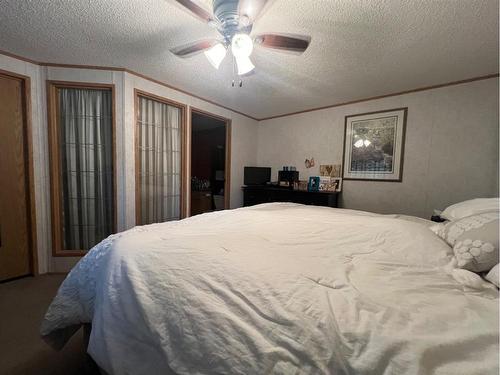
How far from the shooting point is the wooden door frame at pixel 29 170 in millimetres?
2143

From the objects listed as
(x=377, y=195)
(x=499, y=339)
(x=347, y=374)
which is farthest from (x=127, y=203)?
(x=377, y=195)

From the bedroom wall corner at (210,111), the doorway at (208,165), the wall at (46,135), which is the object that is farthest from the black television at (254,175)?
the wall at (46,135)

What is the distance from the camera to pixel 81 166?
2.45 metres

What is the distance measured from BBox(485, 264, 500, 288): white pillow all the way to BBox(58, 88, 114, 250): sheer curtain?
3.07m

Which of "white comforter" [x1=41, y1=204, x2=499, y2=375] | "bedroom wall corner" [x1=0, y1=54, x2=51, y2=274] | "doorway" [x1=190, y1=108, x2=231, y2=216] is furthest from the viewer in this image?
"doorway" [x1=190, y1=108, x2=231, y2=216]

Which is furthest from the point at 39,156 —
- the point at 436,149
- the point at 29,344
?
the point at 436,149

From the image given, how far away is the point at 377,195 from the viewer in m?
2.97

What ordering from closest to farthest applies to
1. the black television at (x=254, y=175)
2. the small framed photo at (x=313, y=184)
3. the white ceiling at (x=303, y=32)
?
the white ceiling at (x=303, y=32), the small framed photo at (x=313, y=184), the black television at (x=254, y=175)

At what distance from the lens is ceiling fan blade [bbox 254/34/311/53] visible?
55.1 inches

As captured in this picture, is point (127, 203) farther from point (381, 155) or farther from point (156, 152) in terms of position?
point (381, 155)

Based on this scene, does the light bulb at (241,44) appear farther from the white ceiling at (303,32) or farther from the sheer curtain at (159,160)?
the sheer curtain at (159,160)

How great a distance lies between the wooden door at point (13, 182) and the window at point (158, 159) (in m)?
1.06

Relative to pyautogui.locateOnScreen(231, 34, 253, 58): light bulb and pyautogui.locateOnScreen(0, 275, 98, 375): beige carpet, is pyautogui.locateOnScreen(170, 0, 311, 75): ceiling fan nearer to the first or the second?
pyautogui.locateOnScreen(231, 34, 253, 58): light bulb

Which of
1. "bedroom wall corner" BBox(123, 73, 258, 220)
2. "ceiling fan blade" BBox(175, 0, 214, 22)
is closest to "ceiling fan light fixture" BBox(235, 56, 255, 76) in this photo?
"ceiling fan blade" BBox(175, 0, 214, 22)
